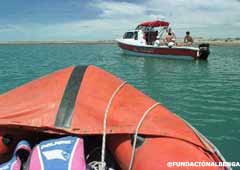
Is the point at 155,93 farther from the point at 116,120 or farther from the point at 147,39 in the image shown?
the point at 147,39

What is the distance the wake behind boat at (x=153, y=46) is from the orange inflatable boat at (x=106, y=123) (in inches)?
773

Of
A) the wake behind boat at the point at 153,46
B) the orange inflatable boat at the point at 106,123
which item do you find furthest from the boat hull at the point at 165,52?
the orange inflatable boat at the point at 106,123

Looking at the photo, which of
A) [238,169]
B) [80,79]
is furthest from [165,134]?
[238,169]

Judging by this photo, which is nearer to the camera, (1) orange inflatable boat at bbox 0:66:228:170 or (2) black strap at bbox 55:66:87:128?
(1) orange inflatable boat at bbox 0:66:228:170

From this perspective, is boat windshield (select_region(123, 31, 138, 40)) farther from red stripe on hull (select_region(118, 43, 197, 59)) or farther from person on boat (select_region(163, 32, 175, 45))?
person on boat (select_region(163, 32, 175, 45))

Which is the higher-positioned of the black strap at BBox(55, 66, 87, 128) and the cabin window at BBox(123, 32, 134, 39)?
the cabin window at BBox(123, 32, 134, 39)

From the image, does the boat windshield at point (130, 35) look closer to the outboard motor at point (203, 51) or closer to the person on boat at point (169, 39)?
the person on boat at point (169, 39)

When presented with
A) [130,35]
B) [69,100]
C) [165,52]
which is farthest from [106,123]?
[130,35]

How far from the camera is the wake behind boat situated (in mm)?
22500

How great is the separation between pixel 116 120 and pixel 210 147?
37.9 inches

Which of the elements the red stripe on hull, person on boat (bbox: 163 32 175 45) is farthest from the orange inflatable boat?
person on boat (bbox: 163 32 175 45)

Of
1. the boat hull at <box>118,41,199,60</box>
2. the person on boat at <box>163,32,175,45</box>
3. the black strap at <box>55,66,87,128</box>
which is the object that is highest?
the person on boat at <box>163,32,175,45</box>

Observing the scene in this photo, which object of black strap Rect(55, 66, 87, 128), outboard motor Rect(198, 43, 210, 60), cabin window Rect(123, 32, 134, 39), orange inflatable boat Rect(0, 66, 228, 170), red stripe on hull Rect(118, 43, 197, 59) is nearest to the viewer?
orange inflatable boat Rect(0, 66, 228, 170)

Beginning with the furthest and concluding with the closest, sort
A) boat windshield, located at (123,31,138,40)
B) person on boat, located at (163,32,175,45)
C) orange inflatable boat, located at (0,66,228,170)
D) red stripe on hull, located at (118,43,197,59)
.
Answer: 1. boat windshield, located at (123,31,138,40)
2. person on boat, located at (163,32,175,45)
3. red stripe on hull, located at (118,43,197,59)
4. orange inflatable boat, located at (0,66,228,170)
